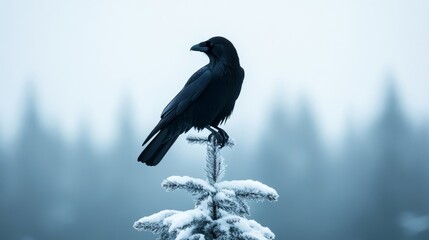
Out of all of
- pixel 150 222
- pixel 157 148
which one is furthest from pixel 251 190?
pixel 157 148

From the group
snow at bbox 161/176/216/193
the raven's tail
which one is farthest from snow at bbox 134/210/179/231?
the raven's tail

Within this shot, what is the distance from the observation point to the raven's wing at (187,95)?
15.6 ft

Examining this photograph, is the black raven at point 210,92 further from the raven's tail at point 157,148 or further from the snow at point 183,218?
the snow at point 183,218

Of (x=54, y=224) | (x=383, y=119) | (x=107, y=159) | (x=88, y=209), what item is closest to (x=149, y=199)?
(x=88, y=209)

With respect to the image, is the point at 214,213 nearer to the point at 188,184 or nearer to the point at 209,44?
the point at 188,184

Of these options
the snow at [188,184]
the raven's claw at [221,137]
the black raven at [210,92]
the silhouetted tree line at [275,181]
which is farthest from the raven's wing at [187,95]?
the silhouetted tree line at [275,181]

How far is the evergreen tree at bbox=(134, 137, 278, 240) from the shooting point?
288 cm

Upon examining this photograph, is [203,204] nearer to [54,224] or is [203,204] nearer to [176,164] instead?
[54,224]

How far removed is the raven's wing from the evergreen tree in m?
1.65

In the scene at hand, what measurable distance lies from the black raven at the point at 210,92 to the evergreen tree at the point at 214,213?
1741 mm

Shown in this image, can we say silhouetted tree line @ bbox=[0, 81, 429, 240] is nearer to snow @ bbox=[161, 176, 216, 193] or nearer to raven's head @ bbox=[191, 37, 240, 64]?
raven's head @ bbox=[191, 37, 240, 64]

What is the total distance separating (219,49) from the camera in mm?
5273

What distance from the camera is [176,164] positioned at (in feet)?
181

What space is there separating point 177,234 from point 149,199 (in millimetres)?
42937
